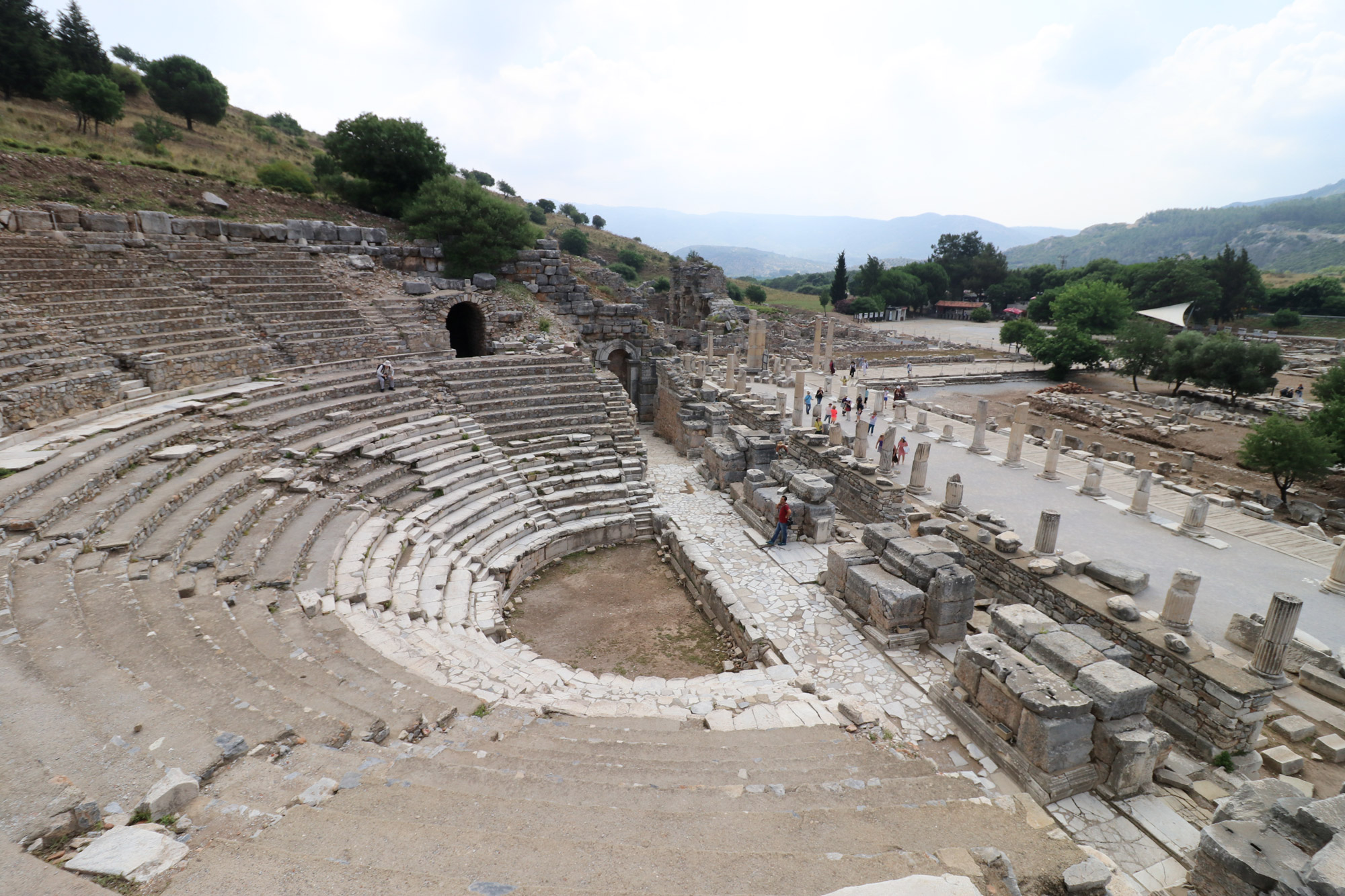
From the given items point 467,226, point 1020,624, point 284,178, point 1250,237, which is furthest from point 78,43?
point 1250,237

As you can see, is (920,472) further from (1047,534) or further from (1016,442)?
(1016,442)

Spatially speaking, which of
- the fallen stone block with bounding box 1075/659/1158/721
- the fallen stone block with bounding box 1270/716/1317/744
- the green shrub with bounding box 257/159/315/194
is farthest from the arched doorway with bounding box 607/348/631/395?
the fallen stone block with bounding box 1270/716/1317/744

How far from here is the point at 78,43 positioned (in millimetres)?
28406

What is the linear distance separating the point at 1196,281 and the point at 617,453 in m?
63.5

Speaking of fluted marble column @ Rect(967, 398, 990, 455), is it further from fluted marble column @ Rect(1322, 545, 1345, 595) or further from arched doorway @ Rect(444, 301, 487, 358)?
arched doorway @ Rect(444, 301, 487, 358)

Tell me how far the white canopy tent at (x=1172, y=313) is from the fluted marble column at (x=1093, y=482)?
48334 mm

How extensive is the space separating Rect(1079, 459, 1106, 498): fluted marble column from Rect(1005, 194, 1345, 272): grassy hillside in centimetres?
13172

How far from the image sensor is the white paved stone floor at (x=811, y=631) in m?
8.58

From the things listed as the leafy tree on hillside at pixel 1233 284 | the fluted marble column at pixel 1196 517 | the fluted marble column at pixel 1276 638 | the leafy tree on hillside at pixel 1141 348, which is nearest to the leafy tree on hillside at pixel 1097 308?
the leafy tree on hillside at pixel 1141 348

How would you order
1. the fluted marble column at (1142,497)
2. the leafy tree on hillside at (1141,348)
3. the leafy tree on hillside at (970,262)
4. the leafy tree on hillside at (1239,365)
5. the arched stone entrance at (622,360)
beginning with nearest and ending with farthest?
1. the fluted marble column at (1142,497)
2. the arched stone entrance at (622,360)
3. the leafy tree on hillside at (1239,365)
4. the leafy tree on hillside at (1141,348)
5. the leafy tree on hillside at (970,262)

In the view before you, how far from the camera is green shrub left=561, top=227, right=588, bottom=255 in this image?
61.6 m

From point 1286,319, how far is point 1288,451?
5019 cm

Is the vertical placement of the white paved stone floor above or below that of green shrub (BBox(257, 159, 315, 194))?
below

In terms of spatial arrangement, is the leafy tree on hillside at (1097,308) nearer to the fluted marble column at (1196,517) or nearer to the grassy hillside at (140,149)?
the fluted marble column at (1196,517)
